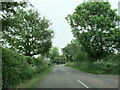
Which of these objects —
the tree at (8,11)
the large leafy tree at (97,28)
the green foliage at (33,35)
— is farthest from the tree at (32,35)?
the tree at (8,11)

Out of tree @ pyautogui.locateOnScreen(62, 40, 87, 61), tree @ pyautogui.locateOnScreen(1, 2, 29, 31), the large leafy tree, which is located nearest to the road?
tree @ pyautogui.locateOnScreen(1, 2, 29, 31)

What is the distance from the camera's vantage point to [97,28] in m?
29.1

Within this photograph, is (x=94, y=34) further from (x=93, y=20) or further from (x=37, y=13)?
(x=37, y=13)

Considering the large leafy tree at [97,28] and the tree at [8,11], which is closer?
the tree at [8,11]

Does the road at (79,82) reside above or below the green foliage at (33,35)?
below

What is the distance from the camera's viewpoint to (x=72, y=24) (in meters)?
32.5

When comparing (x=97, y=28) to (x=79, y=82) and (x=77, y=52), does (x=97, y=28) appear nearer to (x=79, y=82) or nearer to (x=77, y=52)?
(x=77, y=52)

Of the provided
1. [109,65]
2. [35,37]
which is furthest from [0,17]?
[35,37]

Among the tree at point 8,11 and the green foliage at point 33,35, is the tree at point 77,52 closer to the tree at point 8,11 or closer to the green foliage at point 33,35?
the green foliage at point 33,35

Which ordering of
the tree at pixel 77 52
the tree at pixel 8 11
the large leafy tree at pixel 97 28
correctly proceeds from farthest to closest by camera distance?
the tree at pixel 77 52
the large leafy tree at pixel 97 28
the tree at pixel 8 11

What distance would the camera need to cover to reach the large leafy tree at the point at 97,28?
2822cm

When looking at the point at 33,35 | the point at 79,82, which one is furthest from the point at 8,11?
the point at 33,35

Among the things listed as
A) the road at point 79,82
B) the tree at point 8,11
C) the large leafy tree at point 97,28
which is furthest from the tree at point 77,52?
the tree at point 8,11

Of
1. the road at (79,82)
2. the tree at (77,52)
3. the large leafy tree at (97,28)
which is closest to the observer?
the road at (79,82)
